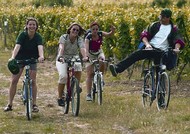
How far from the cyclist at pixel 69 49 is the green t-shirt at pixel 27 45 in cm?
55

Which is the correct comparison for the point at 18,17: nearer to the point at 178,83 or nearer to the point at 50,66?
the point at 50,66

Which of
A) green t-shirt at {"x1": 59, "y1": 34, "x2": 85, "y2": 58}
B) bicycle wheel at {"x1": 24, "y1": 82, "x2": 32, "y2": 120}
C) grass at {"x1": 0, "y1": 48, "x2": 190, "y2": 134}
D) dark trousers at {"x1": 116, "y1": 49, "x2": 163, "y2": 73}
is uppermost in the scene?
green t-shirt at {"x1": 59, "y1": 34, "x2": 85, "y2": 58}

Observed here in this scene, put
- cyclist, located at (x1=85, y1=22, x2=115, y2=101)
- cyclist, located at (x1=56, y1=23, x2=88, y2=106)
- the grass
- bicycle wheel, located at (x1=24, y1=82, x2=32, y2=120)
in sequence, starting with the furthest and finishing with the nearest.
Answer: cyclist, located at (x1=85, y1=22, x2=115, y2=101) → cyclist, located at (x1=56, y1=23, x2=88, y2=106) → bicycle wheel, located at (x1=24, y1=82, x2=32, y2=120) → the grass

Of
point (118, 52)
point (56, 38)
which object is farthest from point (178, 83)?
point (56, 38)

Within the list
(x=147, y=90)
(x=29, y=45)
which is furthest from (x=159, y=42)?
(x=29, y=45)

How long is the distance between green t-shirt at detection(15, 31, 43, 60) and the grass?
1219mm

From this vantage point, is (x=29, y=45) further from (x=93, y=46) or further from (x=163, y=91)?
(x=163, y=91)

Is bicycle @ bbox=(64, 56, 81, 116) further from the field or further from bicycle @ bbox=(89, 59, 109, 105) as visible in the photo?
bicycle @ bbox=(89, 59, 109, 105)

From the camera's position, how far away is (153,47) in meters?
10.4

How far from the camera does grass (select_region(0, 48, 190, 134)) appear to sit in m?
9.21

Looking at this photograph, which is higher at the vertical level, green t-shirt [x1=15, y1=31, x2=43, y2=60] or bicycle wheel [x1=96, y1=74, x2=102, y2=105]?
green t-shirt [x1=15, y1=31, x2=43, y2=60]

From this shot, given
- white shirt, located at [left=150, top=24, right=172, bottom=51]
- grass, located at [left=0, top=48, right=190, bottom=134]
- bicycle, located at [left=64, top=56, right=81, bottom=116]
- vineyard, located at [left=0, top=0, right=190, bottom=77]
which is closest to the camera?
grass, located at [left=0, top=48, right=190, bottom=134]

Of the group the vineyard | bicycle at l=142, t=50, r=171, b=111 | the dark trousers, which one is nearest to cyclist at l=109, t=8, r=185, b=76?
the dark trousers

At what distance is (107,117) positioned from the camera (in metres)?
10.3
